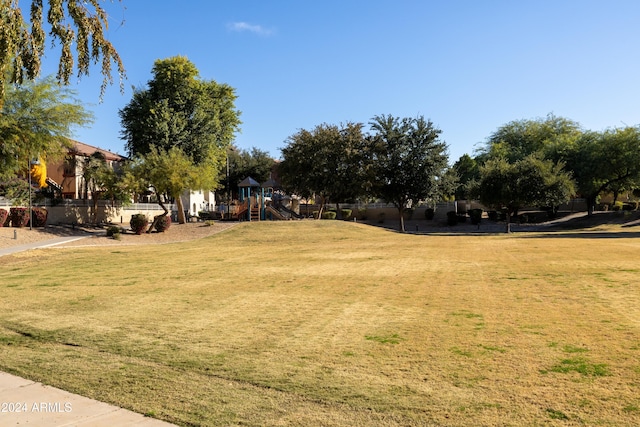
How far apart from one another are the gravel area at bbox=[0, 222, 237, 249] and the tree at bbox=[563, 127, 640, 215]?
40.9 metres

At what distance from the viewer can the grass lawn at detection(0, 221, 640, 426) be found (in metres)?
4.91

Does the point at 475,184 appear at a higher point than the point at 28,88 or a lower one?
lower

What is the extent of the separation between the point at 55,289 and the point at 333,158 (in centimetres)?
4230

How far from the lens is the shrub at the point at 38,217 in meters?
35.5

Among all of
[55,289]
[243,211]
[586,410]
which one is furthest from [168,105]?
[586,410]

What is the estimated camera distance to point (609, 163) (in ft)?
178

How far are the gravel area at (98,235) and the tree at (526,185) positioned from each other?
26386 mm

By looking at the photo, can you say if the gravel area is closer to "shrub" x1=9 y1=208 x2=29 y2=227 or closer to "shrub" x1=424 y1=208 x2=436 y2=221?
"shrub" x1=9 y1=208 x2=29 y2=227

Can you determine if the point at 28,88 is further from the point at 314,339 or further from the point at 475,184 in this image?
the point at 475,184

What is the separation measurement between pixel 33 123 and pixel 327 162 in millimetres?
28462

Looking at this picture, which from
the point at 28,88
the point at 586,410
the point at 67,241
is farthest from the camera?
the point at 28,88

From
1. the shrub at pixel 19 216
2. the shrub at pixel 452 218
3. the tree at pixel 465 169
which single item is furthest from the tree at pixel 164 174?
the tree at pixel 465 169

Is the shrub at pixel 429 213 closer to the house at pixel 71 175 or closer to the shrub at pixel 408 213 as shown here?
the shrub at pixel 408 213

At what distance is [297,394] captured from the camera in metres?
5.29
